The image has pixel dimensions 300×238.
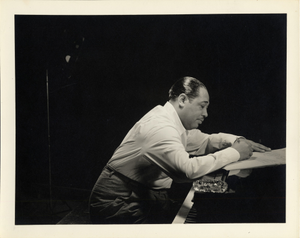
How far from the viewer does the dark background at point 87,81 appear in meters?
2.14

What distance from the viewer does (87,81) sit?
215 cm

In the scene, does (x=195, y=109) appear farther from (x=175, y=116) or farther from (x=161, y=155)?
(x=161, y=155)

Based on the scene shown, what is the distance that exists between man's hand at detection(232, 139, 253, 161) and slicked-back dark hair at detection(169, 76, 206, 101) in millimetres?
563

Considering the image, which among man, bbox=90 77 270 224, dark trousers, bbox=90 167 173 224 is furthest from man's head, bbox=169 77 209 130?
dark trousers, bbox=90 167 173 224

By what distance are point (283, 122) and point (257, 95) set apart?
317mm

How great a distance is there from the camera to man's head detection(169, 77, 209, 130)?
2.16 m

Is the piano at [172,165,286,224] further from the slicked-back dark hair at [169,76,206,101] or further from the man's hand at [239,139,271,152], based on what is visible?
the slicked-back dark hair at [169,76,206,101]

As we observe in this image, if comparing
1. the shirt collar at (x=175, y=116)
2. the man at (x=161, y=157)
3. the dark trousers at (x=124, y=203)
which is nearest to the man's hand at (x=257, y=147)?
the man at (x=161, y=157)

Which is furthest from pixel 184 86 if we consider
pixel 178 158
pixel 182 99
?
pixel 178 158

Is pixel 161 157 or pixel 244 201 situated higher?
pixel 161 157

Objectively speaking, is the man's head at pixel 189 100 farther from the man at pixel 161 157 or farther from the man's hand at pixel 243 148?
the man's hand at pixel 243 148

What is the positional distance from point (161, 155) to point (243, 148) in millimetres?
684
